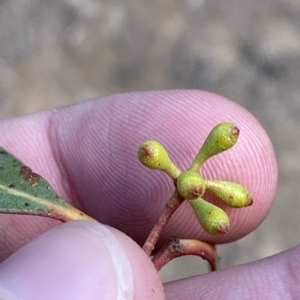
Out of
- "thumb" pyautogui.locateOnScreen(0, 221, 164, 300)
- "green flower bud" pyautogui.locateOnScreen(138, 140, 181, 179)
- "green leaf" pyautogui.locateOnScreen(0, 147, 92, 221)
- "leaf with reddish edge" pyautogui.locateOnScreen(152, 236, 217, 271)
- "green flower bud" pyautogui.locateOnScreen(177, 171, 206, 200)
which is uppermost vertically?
"green flower bud" pyautogui.locateOnScreen(138, 140, 181, 179)

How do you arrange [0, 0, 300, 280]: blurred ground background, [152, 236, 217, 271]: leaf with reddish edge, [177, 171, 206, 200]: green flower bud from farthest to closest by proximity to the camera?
[0, 0, 300, 280]: blurred ground background
[152, 236, 217, 271]: leaf with reddish edge
[177, 171, 206, 200]: green flower bud

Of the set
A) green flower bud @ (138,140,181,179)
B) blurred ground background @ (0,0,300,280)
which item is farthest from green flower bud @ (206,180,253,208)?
blurred ground background @ (0,0,300,280)

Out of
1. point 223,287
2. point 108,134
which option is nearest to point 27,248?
point 223,287

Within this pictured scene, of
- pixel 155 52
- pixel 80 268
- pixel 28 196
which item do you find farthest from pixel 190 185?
pixel 155 52

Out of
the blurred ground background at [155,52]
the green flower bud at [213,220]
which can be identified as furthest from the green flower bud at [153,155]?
the blurred ground background at [155,52]

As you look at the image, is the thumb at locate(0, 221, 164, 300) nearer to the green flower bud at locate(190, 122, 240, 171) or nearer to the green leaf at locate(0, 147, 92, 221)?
the green leaf at locate(0, 147, 92, 221)

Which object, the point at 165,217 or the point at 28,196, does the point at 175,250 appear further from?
the point at 28,196

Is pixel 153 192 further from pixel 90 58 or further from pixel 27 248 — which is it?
pixel 90 58

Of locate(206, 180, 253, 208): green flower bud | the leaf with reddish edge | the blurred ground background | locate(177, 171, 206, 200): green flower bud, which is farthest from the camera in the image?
the blurred ground background
